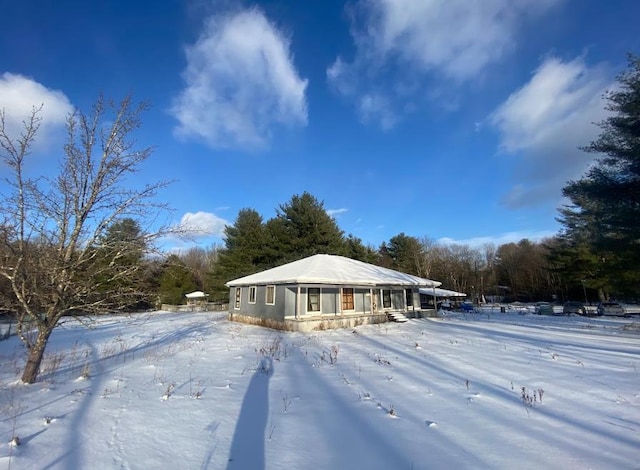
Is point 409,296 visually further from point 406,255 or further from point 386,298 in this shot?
point 406,255

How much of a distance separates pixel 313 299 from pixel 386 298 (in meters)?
6.44

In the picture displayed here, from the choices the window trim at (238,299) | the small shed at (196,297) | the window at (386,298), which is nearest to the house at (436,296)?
the window at (386,298)

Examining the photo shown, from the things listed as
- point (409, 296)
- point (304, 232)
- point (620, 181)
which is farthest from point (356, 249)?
point (620, 181)

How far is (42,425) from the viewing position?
4348 mm

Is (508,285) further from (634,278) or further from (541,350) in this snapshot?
(541,350)

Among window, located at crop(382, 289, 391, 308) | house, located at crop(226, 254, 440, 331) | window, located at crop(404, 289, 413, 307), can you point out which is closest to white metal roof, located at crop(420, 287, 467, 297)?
window, located at crop(404, 289, 413, 307)

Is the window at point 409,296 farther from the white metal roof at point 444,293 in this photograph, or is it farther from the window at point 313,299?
the window at point 313,299

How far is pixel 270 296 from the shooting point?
20.2 metres

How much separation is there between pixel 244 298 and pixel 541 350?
17463 millimetres

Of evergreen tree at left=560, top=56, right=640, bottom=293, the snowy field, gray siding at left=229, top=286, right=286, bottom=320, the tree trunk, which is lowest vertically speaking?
the snowy field

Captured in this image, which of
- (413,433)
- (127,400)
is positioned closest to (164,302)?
(127,400)

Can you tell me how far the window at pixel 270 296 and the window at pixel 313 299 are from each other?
2106 millimetres

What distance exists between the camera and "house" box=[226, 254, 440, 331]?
18438mm

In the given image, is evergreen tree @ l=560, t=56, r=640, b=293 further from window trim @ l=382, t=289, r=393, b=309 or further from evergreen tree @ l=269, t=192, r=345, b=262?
evergreen tree @ l=269, t=192, r=345, b=262
